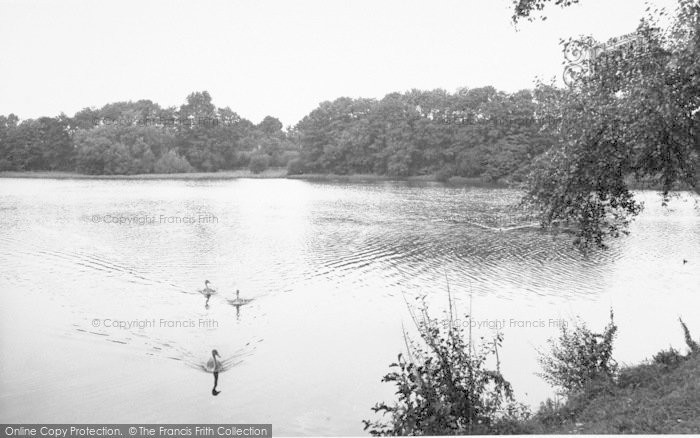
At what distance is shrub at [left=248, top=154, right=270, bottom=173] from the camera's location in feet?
128

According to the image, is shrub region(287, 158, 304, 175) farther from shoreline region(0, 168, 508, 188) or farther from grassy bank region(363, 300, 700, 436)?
grassy bank region(363, 300, 700, 436)

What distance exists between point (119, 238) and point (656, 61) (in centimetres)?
2123

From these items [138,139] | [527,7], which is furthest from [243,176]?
[527,7]

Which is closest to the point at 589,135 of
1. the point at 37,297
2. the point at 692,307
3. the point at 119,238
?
the point at 692,307

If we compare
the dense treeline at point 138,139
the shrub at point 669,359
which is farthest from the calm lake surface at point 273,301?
the dense treeline at point 138,139

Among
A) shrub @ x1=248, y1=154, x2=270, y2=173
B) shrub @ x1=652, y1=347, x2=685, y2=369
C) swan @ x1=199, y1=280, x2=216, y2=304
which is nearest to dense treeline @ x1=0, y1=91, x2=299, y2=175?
shrub @ x1=248, y1=154, x2=270, y2=173

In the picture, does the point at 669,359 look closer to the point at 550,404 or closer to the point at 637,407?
the point at 550,404

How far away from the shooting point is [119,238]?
2338 cm

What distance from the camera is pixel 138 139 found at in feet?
80.3

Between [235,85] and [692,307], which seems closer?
[692,307]

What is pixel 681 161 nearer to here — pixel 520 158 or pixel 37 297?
Result: pixel 37 297

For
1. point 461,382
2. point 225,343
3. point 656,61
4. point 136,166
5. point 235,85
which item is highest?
point 235,85

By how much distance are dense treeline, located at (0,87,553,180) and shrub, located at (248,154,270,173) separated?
11 cm

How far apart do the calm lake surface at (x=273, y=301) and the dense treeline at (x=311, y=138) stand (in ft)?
11.8
